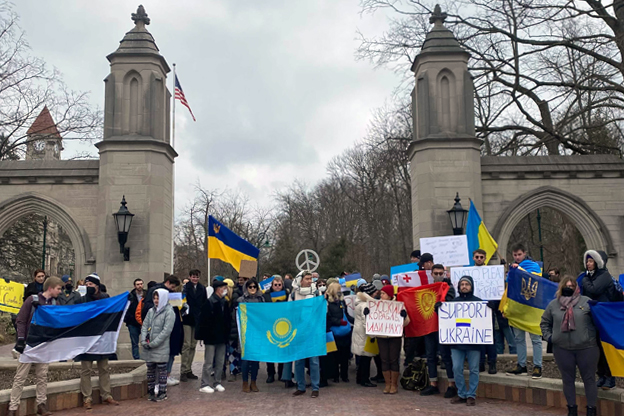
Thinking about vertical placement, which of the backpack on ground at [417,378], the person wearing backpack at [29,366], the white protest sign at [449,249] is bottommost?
the backpack on ground at [417,378]

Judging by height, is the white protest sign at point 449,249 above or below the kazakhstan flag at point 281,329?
above

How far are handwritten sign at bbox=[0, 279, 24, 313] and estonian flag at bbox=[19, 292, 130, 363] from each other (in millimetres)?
5146

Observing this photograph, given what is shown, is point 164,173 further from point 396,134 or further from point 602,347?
point 396,134

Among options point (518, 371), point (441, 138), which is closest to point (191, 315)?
point (518, 371)

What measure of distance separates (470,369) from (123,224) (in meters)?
10.4

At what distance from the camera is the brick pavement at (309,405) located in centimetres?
824

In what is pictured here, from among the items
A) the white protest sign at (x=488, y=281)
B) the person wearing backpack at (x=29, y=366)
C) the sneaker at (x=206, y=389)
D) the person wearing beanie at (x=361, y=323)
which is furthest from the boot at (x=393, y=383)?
the person wearing backpack at (x=29, y=366)

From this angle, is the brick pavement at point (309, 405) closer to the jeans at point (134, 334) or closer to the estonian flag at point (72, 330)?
the estonian flag at point (72, 330)

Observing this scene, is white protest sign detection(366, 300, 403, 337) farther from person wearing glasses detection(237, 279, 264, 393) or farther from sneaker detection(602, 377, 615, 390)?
sneaker detection(602, 377, 615, 390)

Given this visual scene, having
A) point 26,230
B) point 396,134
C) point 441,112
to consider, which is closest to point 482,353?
point 441,112

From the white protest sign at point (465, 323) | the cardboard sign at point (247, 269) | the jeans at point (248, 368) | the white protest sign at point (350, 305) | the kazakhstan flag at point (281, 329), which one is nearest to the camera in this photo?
the white protest sign at point (465, 323)

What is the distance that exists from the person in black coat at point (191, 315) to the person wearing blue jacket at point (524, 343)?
5.13m

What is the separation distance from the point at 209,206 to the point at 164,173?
1174 inches

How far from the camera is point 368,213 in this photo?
147 feet
